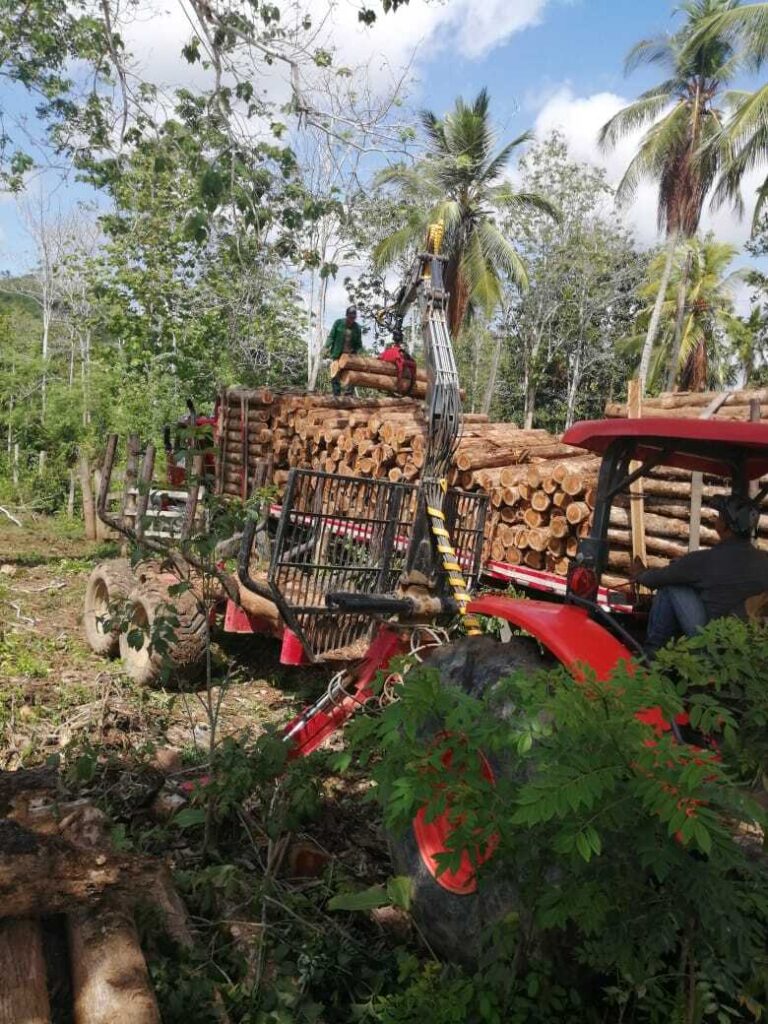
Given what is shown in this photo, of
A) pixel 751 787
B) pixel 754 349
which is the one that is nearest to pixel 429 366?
pixel 751 787

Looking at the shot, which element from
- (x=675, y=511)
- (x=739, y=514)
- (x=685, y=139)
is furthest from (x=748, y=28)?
(x=739, y=514)

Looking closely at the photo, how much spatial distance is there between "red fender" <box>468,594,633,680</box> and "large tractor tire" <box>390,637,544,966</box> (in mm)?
127

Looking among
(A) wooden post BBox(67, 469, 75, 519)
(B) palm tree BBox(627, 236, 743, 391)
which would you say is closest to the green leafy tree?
(B) palm tree BBox(627, 236, 743, 391)

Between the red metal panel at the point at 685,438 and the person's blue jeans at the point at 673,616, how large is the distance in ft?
1.86

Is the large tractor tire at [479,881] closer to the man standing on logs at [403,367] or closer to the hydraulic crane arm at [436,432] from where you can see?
the hydraulic crane arm at [436,432]

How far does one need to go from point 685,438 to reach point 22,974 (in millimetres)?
2904

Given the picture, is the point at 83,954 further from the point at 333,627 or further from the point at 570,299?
the point at 570,299

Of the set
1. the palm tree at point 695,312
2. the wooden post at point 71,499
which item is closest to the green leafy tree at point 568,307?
the palm tree at point 695,312

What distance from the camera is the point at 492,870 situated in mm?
2305

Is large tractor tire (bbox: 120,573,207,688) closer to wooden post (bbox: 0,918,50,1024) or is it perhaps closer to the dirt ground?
the dirt ground

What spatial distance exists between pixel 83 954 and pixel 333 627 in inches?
116

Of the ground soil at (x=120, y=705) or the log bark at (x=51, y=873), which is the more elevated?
the log bark at (x=51, y=873)

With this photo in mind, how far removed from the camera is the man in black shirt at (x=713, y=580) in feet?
10.0

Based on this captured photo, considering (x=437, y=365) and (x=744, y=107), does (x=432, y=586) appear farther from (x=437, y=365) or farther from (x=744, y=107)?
(x=744, y=107)
